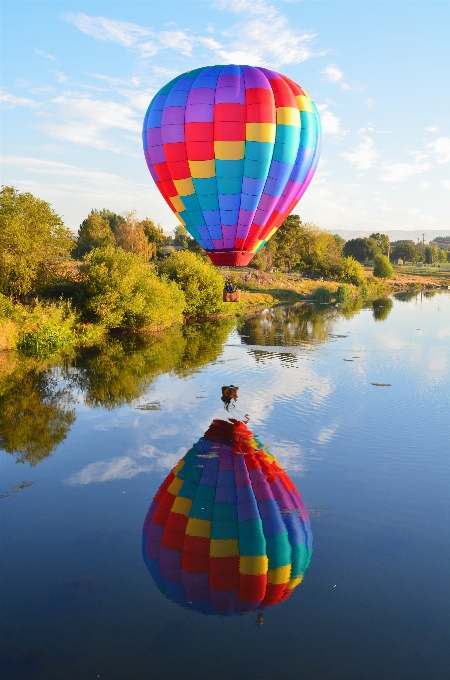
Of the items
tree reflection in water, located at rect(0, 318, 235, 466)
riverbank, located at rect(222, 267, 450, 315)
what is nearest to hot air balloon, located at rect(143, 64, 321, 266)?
tree reflection in water, located at rect(0, 318, 235, 466)

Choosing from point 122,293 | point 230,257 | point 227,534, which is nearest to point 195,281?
point 122,293

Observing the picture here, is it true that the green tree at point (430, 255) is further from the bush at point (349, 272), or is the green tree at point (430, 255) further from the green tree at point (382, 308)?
the green tree at point (382, 308)

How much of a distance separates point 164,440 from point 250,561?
518cm

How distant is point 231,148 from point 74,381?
8.74m

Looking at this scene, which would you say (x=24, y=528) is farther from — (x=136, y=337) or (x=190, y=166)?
(x=136, y=337)

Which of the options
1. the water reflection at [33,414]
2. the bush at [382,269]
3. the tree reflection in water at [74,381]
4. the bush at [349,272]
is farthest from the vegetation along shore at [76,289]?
the bush at [382,269]

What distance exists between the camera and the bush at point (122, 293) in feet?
88.6

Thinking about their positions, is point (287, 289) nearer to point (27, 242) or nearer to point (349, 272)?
point (349, 272)

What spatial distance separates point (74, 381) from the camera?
19.0 metres

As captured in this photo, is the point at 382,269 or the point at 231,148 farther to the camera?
the point at 382,269

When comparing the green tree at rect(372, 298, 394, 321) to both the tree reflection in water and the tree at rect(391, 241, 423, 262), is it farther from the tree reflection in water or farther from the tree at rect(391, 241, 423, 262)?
the tree at rect(391, 241, 423, 262)

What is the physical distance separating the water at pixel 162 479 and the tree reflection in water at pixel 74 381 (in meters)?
0.09

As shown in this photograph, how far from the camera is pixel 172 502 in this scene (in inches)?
407

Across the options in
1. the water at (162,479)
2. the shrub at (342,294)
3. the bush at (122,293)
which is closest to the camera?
the water at (162,479)
